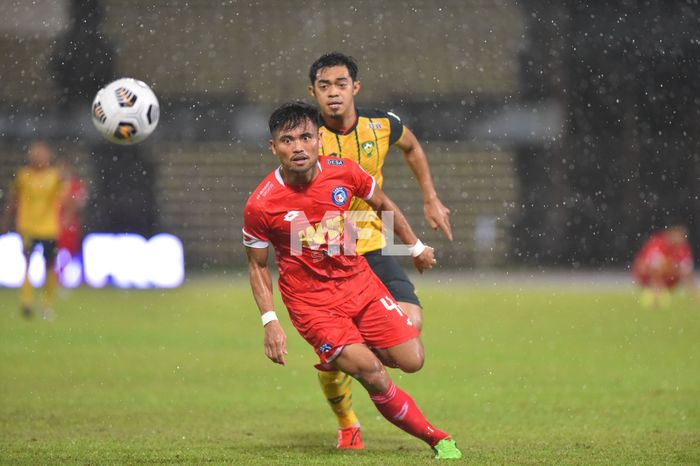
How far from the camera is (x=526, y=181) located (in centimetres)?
2603

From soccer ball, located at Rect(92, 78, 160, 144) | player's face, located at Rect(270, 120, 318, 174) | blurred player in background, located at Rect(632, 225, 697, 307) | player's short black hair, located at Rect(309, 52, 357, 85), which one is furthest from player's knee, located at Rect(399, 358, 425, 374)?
blurred player in background, located at Rect(632, 225, 697, 307)

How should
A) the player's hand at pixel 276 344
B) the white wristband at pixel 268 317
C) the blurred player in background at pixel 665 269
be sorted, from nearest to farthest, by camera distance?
1. the player's hand at pixel 276 344
2. the white wristband at pixel 268 317
3. the blurred player in background at pixel 665 269

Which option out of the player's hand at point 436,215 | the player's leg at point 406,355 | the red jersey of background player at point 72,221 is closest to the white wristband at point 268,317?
the player's leg at point 406,355

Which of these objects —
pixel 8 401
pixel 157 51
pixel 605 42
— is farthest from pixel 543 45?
pixel 8 401

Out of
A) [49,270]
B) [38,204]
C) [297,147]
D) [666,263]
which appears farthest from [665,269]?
[297,147]

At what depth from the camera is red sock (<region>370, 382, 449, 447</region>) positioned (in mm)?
5656

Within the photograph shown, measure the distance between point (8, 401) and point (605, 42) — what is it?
20772 millimetres

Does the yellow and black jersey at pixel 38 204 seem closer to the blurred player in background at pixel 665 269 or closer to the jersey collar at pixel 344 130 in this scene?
the jersey collar at pixel 344 130

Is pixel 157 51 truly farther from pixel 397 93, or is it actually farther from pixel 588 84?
pixel 588 84

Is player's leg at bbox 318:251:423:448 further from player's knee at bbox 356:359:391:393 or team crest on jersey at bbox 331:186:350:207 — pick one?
team crest on jersey at bbox 331:186:350:207

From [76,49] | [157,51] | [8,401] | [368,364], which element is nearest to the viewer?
[368,364]

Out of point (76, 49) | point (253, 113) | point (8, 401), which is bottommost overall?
point (8, 401)

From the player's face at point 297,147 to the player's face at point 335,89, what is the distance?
30.5 inches

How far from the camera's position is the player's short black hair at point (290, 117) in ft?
18.6
